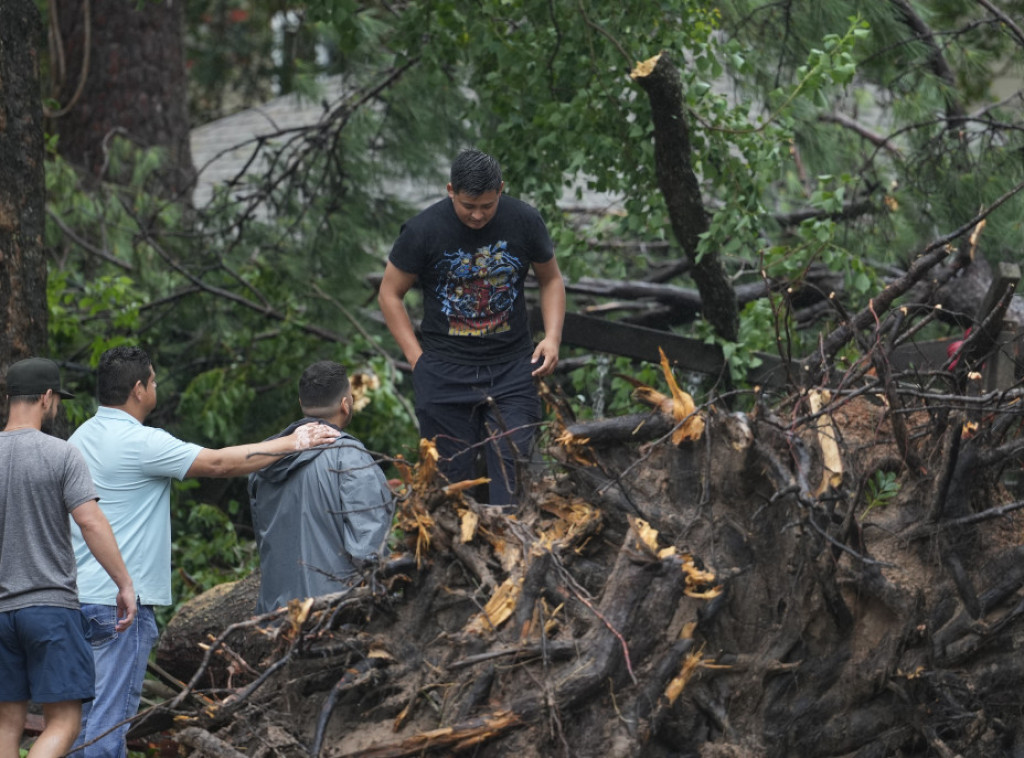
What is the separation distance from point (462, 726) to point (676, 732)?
681 millimetres

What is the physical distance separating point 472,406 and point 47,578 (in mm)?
1760

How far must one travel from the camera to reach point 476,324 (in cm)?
501

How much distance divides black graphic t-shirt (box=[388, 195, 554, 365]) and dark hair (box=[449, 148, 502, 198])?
26 centimetres

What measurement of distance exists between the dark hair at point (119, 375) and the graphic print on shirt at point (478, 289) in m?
1.24

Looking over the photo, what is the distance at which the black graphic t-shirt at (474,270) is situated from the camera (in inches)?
194

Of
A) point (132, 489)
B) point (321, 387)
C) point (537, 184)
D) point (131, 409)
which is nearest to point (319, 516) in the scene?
point (321, 387)

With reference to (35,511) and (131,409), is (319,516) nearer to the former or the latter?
(131,409)

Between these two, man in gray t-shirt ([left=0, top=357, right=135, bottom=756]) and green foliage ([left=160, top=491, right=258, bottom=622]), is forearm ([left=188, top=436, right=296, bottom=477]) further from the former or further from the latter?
green foliage ([left=160, top=491, right=258, bottom=622])

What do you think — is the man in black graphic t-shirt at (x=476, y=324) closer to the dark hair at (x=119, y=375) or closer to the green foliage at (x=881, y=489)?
the dark hair at (x=119, y=375)

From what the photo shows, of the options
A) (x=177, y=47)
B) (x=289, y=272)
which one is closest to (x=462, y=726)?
(x=289, y=272)

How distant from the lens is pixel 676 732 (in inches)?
149

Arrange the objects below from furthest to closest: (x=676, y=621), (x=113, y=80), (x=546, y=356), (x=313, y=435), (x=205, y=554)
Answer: (x=113, y=80) < (x=205, y=554) < (x=546, y=356) < (x=313, y=435) < (x=676, y=621)

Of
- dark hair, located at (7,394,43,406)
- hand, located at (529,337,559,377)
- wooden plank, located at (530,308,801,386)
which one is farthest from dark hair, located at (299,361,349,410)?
wooden plank, located at (530,308,801,386)

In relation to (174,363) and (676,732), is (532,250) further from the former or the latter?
(174,363)
